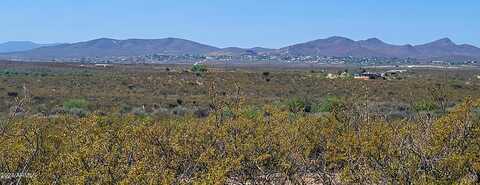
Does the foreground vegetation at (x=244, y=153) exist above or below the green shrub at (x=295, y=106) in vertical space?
above

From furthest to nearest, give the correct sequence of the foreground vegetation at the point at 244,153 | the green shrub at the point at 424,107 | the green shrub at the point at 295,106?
the green shrub at the point at 295,106 → the green shrub at the point at 424,107 → the foreground vegetation at the point at 244,153

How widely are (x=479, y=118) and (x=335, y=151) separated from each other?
492 centimetres

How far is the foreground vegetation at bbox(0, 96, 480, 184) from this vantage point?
10.2 metres

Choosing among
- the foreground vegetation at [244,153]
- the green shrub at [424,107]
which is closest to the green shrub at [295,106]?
the green shrub at [424,107]

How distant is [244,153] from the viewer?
41.8 ft

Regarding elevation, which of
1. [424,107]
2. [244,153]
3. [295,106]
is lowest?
[295,106]

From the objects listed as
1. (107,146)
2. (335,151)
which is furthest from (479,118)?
(107,146)

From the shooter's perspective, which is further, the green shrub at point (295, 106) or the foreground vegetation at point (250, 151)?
the green shrub at point (295, 106)

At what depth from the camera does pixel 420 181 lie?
1028cm

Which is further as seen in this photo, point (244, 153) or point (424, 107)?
point (424, 107)

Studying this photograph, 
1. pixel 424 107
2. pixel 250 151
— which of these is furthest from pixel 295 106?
pixel 250 151

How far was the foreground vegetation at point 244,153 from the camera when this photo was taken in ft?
33.5

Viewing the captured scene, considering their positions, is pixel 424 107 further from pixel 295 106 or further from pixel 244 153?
pixel 244 153

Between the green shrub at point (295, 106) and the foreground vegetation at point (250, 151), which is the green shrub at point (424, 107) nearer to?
the foreground vegetation at point (250, 151)
